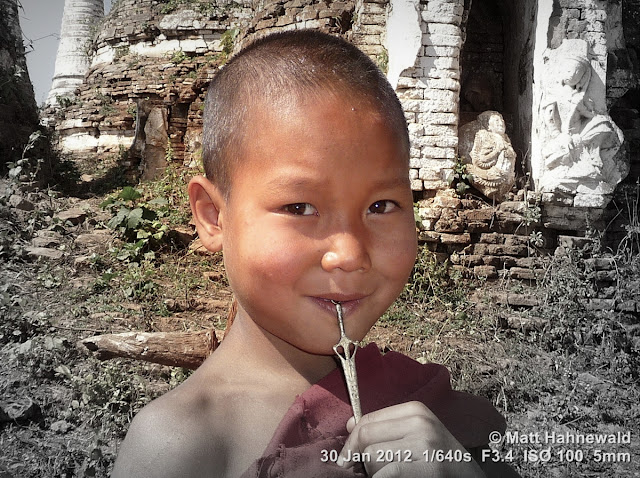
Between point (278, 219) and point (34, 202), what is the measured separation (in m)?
5.91

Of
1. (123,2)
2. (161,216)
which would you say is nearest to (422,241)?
(161,216)

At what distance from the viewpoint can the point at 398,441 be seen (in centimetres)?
67

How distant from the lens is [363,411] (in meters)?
0.84

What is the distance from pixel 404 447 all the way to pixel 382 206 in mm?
355

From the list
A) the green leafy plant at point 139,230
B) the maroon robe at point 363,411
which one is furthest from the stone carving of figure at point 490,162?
the maroon robe at point 363,411

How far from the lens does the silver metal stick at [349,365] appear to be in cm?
72

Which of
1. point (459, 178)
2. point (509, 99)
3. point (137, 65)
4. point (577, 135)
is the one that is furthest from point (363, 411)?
point (137, 65)

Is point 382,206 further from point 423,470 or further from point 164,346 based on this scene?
point 164,346

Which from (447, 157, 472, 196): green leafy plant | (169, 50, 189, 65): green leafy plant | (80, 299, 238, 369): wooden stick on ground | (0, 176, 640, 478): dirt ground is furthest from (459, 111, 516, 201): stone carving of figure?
(169, 50, 189, 65): green leafy plant

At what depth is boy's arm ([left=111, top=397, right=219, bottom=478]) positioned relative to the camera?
75 centimetres

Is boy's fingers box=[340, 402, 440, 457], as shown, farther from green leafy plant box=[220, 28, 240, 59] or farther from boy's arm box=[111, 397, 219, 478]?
green leafy plant box=[220, 28, 240, 59]

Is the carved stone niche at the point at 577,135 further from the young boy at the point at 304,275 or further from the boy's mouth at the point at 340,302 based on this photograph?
the boy's mouth at the point at 340,302

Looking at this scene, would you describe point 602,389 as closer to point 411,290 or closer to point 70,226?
point 411,290

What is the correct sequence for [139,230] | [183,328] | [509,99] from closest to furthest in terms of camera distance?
1. [183,328]
2. [139,230]
3. [509,99]
